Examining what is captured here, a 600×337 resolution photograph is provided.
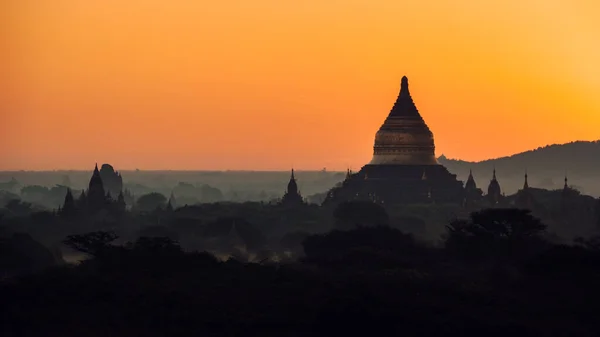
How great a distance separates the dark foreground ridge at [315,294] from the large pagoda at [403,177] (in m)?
78.0

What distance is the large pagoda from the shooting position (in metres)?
193

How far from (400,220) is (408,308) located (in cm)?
8346

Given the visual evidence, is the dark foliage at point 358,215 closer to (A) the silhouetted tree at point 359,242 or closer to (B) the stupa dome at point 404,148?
(B) the stupa dome at point 404,148

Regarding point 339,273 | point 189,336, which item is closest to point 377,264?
point 339,273

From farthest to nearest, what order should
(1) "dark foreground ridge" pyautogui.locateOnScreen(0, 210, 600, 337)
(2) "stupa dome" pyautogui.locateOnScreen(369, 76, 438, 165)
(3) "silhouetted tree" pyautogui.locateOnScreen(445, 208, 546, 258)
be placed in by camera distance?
1. (2) "stupa dome" pyautogui.locateOnScreen(369, 76, 438, 165)
2. (3) "silhouetted tree" pyautogui.locateOnScreen(445, 208, 546, 258)
3. (1) "dark foreground ridge" pyautogui.locateOnScreen(0, 210, 600, 337)

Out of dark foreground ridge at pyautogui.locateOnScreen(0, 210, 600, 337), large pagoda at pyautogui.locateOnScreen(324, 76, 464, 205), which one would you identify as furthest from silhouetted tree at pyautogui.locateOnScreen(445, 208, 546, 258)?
large pagoda at pyautogui.locateOnScreen(324, 76, 464, 205)

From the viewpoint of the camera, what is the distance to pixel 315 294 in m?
92.7

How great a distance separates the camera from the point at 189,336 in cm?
8212

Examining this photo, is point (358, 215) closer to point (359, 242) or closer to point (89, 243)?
point (359, 242)

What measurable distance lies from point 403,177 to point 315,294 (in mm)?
102396

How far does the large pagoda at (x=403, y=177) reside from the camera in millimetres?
193125

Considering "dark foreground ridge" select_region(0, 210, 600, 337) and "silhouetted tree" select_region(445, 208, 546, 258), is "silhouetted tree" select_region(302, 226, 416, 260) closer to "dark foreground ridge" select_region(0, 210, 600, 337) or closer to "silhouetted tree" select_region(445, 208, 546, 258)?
"silhouetted tree" select_region(445, 208, 546, 258)

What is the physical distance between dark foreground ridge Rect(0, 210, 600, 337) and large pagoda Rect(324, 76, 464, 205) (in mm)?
77998

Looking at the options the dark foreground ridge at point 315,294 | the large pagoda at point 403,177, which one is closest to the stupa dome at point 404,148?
the large pagoda at point 403,177
